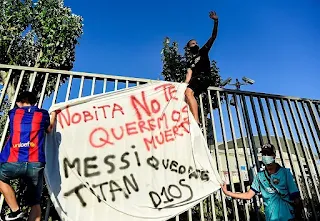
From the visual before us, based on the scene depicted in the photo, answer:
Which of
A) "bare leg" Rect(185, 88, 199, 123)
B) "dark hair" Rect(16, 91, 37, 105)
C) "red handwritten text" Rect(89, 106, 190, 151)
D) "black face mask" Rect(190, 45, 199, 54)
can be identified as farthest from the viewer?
"black face mask" Rect(190, 45, 199, 54)

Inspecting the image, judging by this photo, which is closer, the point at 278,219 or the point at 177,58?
the point at 278,219

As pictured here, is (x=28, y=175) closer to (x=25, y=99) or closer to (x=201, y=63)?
(x=25, y=99)

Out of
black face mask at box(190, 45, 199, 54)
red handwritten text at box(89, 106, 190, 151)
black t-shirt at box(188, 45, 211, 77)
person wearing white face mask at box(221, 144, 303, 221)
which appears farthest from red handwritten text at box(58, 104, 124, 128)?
person wearing white face mask at box(221, 144, 303, 221)

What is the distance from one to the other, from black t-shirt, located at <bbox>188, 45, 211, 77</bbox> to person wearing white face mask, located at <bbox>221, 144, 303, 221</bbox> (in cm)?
142

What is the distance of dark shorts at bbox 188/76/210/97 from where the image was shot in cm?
361

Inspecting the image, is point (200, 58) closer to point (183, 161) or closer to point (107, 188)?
point (183, 161)

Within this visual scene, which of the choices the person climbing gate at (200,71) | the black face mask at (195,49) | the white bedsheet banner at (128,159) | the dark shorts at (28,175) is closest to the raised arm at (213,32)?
the person climbing gate at (200,71)

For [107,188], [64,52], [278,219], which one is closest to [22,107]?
[107,188]

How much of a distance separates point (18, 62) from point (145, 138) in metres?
14.7

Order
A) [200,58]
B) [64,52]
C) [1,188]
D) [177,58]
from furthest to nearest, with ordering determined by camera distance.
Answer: [177,58], [64,52], [200,58], [1,188]

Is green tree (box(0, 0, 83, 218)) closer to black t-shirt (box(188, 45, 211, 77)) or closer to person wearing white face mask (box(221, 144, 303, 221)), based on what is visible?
black t-shirt (box(188, 45, 211, 77))

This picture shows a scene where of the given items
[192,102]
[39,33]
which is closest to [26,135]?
[192,102]

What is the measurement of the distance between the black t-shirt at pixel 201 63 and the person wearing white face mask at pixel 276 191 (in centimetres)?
142

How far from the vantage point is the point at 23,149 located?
7.86 feet
